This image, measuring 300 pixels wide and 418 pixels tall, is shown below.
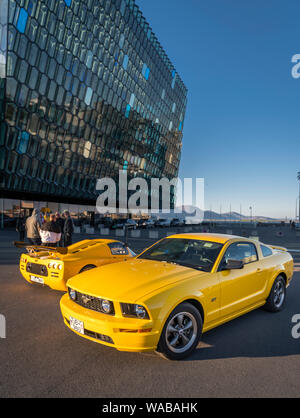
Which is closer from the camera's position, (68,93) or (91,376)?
(91,376)

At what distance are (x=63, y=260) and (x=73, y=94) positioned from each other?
3412 centimetres

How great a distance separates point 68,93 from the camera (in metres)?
34.8

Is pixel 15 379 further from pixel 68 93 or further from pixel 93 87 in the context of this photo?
pixel 93 87

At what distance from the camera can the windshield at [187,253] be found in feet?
14.9

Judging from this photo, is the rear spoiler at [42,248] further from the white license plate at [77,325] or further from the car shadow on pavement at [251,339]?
the car shadow on pavement at [251,339]

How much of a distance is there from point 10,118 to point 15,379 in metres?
29.7

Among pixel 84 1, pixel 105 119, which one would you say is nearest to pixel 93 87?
pixel 105 119

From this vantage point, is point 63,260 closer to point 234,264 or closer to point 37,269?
point 37,269

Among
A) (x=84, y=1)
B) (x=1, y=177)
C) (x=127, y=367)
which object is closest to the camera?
(x=127, y=367)

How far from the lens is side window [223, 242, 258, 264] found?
16.0 feet

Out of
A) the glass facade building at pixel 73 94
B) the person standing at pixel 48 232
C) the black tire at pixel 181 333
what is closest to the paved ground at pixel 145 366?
the black tire at pixel 181 333

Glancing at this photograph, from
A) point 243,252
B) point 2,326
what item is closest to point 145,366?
point 2,326

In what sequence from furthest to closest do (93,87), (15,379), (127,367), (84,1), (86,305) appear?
1. (93,87)
2. (84,1)
3. (86,305)
4. (127,367)
5. (15,379)

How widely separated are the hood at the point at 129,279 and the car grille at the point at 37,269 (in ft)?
6.83
